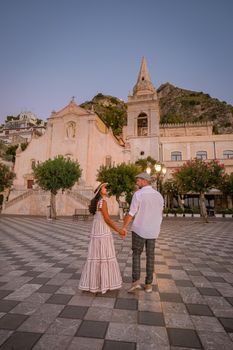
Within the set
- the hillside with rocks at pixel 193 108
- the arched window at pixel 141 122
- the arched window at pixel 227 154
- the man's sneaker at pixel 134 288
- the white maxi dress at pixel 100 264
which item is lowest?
the man's sneaker at pixel 134 288

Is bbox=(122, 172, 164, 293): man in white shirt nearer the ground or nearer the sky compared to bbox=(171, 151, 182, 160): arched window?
nearer the ground

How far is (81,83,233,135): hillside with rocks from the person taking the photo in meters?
66.2

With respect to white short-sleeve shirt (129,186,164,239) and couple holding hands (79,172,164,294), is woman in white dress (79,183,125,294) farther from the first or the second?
white short-sleeve shirt (129,186,164,239)

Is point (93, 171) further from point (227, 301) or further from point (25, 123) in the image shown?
point (25, 123)

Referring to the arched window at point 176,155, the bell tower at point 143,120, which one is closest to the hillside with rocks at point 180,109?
the bell tower at point 143,120

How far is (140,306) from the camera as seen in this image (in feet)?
11.2

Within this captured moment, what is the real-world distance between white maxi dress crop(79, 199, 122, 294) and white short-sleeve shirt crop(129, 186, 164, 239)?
1.85 feet

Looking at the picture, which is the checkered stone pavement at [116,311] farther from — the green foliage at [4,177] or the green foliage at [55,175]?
the green foliage at [4,177]

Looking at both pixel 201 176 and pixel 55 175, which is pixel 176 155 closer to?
pixel 201 176

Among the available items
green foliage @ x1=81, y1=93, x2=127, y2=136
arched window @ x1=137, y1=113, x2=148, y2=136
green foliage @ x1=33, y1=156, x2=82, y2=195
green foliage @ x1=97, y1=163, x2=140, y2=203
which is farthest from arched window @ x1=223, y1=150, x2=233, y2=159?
green foliage @ x1=81, y1=93, x2=127, y2=136

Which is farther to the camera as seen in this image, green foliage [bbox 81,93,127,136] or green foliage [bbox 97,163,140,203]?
green foliage [bbox 81,93,127,136]

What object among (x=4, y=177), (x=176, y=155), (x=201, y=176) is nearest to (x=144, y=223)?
(x=201, y=176)

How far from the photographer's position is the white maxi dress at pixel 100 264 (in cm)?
378

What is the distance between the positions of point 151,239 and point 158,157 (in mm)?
32922
